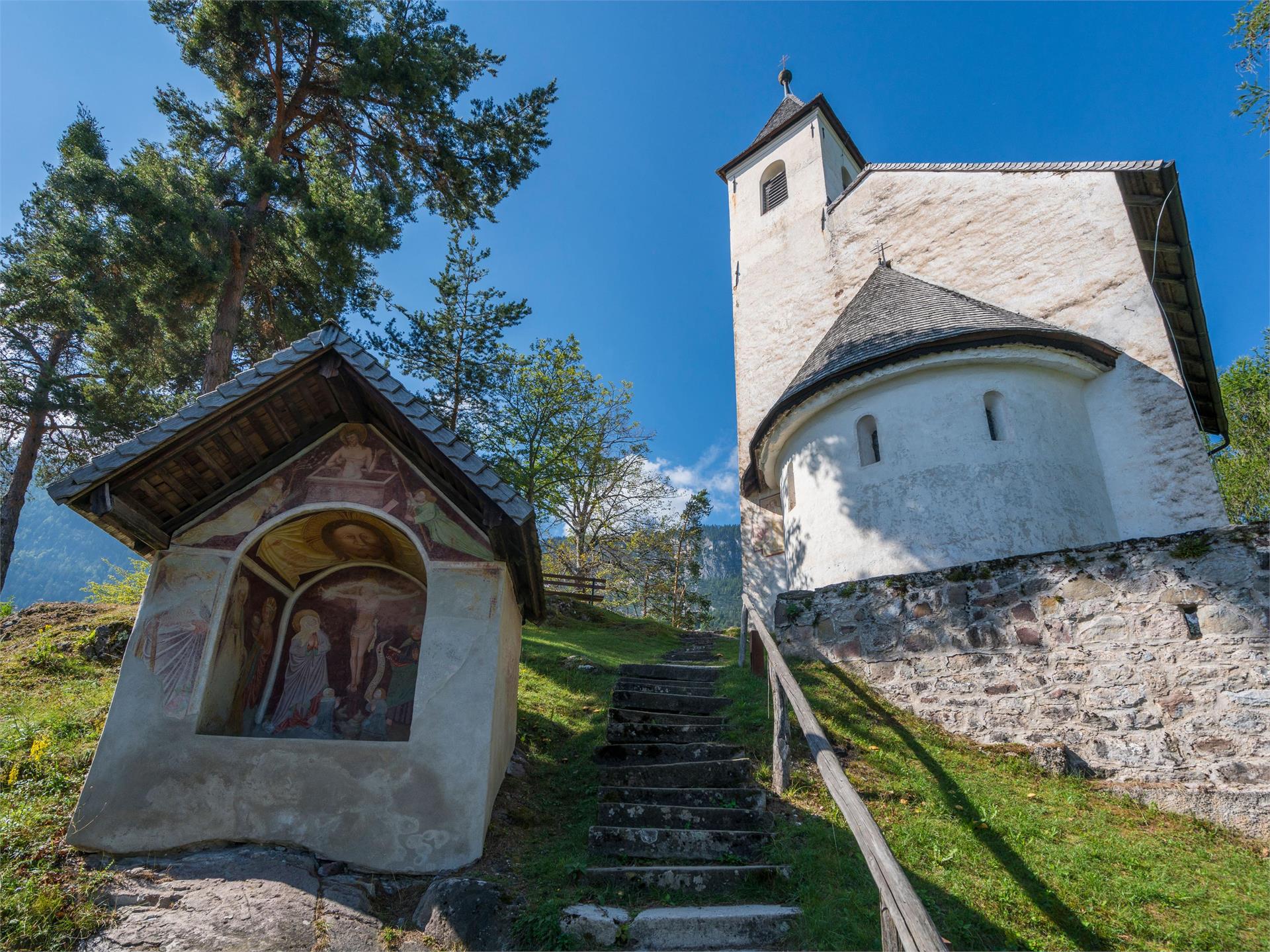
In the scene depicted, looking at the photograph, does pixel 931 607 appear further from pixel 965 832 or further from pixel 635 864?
pixel 635 864

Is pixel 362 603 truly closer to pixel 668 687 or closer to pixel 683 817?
pixel 683 817

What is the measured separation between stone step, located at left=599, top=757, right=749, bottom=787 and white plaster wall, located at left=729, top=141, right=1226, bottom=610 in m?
7.42

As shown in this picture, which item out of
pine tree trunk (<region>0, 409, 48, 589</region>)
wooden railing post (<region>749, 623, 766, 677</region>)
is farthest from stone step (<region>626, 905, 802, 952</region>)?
pine tree trunk (<region>0, 409, 48, 589</region>)

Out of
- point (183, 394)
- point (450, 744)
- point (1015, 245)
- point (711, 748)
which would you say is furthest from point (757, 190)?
point (450, 744)

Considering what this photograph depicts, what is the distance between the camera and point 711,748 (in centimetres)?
704

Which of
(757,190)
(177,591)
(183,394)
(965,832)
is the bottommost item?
(965,832)

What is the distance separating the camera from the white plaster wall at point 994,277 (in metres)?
10.0

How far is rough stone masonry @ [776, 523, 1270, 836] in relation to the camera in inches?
219

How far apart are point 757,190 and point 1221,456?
20.3 m

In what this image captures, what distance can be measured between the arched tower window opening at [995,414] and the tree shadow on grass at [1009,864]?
480cm

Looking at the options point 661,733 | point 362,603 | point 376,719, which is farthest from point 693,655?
point 376,719

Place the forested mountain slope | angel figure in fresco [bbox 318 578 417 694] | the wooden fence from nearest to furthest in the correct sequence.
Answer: angel figure in fresco [bbox 318 578 417 694] → the wooden fence → the forested mountain slope

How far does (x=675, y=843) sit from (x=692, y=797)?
71 centimetres

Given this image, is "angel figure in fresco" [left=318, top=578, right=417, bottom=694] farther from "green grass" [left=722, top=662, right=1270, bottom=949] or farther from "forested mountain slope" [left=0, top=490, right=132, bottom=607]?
"forested mountain slope" [left=0, top=490, right=132, bottom=607]
